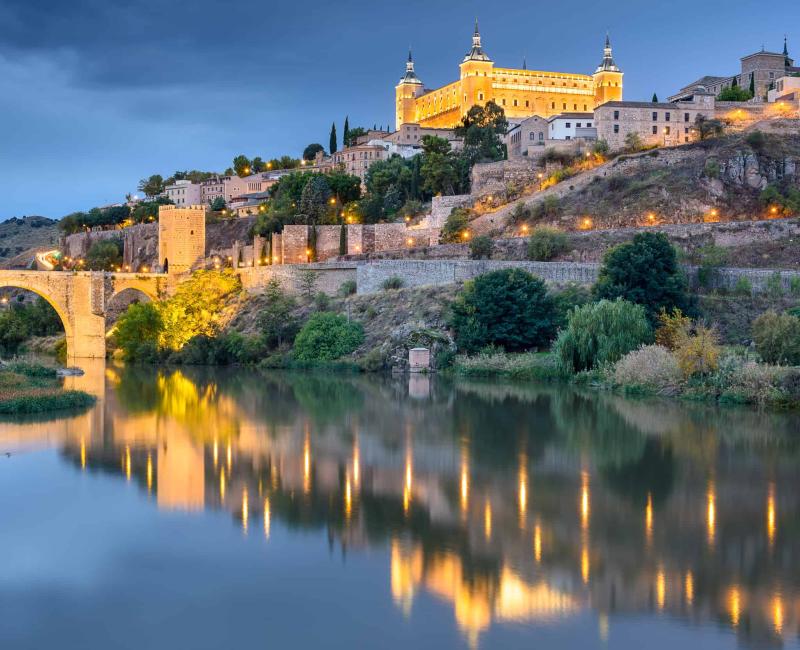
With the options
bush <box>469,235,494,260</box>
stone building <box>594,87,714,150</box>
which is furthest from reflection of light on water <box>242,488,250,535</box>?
stone building <box>594,87,714,150</box>

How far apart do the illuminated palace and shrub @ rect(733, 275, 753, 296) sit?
45.2m

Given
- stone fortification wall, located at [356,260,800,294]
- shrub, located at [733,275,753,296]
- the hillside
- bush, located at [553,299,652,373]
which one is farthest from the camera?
the hillside

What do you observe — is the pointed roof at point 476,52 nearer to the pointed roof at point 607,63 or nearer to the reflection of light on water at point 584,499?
the pointed roof at point 607,63

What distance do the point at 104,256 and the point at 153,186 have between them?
108ft

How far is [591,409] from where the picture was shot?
24.1 m

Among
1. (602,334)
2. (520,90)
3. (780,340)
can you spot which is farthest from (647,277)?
(520,90)

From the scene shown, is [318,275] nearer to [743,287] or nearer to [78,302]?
[78,302]

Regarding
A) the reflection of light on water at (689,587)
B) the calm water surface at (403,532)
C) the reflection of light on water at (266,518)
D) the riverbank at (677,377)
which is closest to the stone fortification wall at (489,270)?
the riverbank at (677,377)

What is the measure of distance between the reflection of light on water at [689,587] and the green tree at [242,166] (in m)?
89.1

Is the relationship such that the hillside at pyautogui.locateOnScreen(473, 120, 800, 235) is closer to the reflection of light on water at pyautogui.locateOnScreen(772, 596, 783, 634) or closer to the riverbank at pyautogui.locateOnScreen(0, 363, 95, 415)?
the riverbank at pyautogui.locateOnScreen(0, 363, 95, 415)

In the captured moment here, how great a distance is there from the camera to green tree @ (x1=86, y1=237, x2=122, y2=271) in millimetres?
72062

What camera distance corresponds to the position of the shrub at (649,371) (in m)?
26.8

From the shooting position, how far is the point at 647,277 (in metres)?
32.7

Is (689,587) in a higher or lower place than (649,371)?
lower
